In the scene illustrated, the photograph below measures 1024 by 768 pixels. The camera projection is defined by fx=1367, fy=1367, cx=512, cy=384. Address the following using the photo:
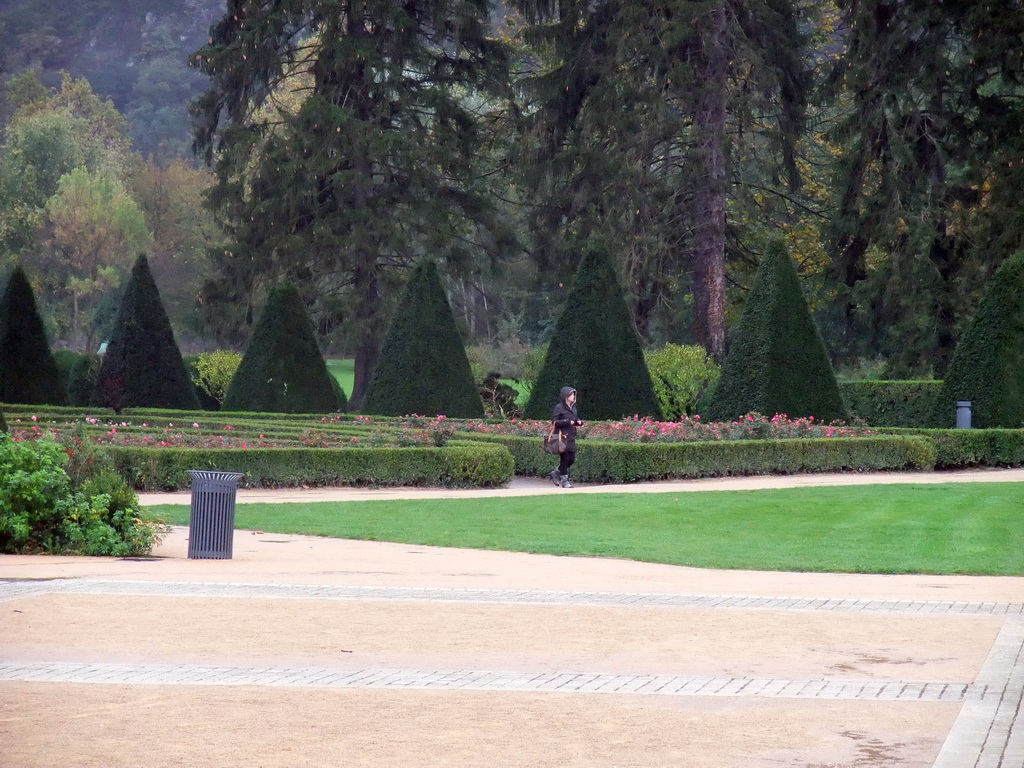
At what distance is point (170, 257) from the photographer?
76688 mm

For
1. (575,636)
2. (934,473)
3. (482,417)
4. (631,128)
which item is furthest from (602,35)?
(575,636)

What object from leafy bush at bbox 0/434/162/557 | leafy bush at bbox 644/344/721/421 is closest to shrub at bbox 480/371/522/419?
leafy bush at bbox 644/344/721/421

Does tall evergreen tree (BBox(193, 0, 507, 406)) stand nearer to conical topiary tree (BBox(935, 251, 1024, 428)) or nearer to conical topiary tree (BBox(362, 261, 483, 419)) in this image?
conical topiary tree (BBox(362, 261, 483, 419))

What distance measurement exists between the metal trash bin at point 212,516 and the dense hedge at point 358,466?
692 cm

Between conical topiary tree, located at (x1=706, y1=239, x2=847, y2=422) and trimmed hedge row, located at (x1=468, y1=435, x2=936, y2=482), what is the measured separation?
2.49 metres

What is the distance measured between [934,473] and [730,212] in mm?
20962

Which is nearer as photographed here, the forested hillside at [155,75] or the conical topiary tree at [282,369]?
the conical topiary tree at [282,369]

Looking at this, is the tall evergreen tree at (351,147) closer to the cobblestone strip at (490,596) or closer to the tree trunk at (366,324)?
the tree trunk at (366,324)

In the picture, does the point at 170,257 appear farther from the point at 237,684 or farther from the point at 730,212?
the point at 237,684

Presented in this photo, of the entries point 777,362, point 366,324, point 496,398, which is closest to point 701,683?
point 777,362

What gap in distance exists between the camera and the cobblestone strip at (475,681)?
7398mm

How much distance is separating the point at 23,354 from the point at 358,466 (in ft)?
51.1

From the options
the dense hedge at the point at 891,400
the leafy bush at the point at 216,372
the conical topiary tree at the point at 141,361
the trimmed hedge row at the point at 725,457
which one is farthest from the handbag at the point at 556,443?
the leafy bush at the point at 216,372

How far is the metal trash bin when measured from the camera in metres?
12.9
